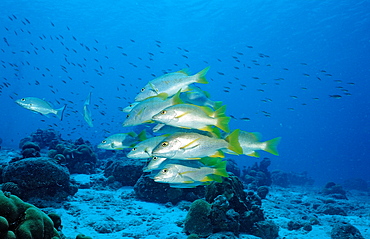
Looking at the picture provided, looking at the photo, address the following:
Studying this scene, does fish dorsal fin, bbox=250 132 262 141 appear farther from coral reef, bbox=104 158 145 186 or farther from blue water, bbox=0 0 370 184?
blue water, bbox=0 0 370 184

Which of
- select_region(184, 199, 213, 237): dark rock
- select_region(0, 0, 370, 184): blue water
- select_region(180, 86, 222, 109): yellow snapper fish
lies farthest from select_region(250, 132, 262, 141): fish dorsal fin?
select_region(0, 0, 370, 184): blue water

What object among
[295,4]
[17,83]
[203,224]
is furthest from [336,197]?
[17,83]

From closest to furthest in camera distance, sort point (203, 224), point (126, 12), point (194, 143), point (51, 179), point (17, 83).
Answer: point (194, 143) < point (203, 224) < point (51, 179) < point (126, 12) < point (17, 83)

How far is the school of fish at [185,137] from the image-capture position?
3318 millimetres

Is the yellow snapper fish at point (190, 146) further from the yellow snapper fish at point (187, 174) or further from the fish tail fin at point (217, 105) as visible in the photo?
the fish tail fin at point (217, 105)

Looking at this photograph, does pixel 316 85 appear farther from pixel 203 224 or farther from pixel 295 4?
pixel 203 224

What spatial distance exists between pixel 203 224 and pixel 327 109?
129627mm

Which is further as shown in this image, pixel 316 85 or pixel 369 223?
pixel 316 85

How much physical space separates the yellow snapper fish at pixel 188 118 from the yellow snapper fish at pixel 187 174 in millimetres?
924

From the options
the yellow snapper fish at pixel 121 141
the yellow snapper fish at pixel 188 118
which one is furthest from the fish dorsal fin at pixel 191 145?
the yellow snapper fish at pixel 121 141

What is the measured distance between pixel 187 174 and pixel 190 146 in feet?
2.96

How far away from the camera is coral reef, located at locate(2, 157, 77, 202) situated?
6383 millimetres

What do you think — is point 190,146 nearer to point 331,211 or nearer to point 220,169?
point 220,169

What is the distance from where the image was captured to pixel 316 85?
264ft
